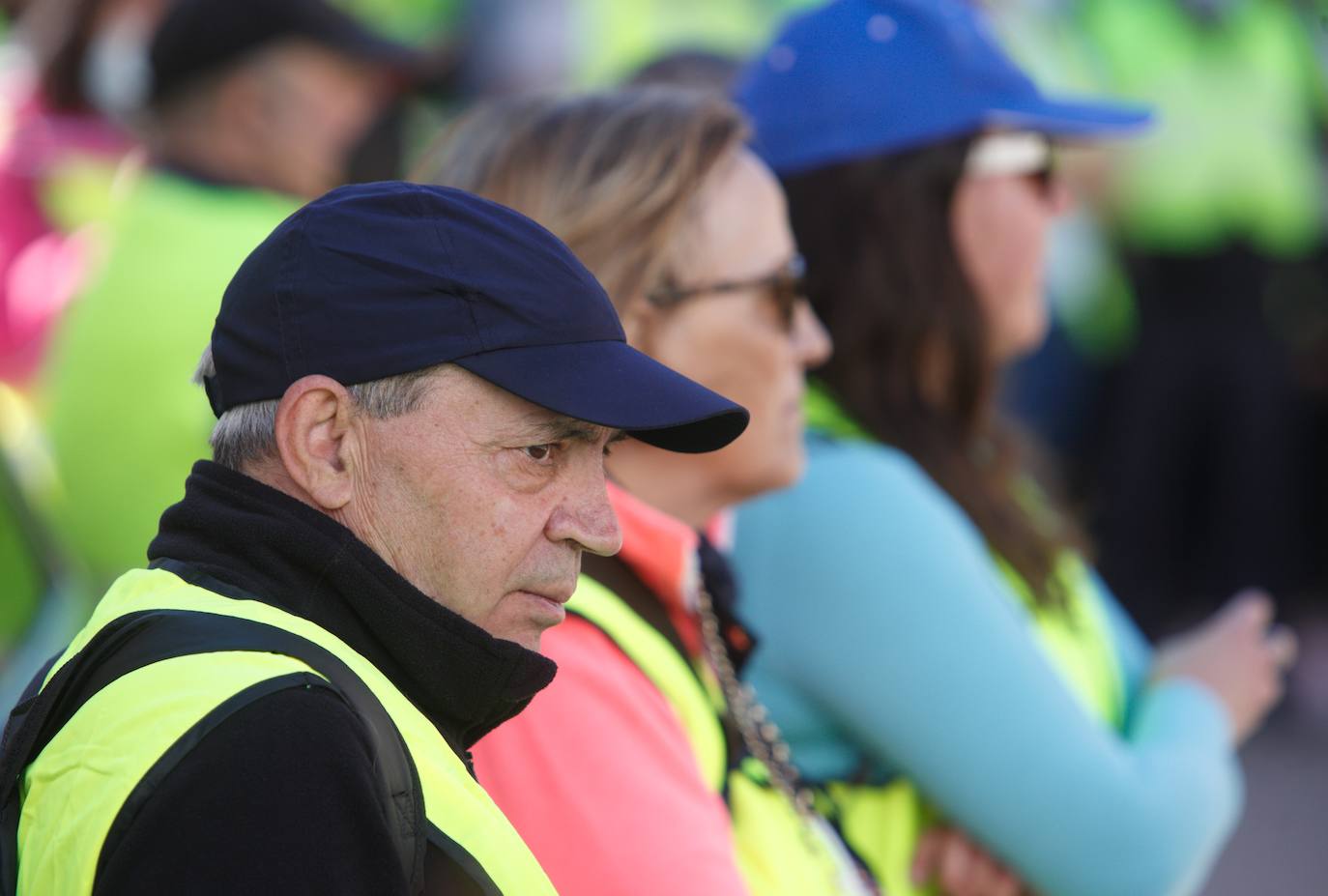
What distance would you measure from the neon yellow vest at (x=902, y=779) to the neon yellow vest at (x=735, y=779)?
159mm

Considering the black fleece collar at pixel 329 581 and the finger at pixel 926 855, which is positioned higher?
the black fleece collar at pixel 329 581

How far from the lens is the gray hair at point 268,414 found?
131 cm

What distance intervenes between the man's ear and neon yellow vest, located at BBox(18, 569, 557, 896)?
0.40 ft

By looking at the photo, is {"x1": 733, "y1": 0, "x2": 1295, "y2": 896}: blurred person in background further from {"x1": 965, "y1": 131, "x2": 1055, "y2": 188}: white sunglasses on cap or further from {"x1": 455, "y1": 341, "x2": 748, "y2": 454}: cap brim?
{"x1": 455, "y1": 341, "x2": 748, "y2": 454}: cap brim

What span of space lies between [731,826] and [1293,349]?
552 cm

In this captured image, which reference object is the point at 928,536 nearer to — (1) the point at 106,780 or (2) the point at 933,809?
(2) the point at 933,809

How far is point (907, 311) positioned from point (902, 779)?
75 cm

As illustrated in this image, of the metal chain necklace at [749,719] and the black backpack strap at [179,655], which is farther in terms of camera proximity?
the metal chain necklace at [749,719]

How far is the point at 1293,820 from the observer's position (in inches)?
216

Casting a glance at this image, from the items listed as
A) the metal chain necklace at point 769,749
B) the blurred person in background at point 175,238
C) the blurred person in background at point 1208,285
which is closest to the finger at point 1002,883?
the metal chain necklace at point 769,749

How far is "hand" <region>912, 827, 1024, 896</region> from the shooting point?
2311mm

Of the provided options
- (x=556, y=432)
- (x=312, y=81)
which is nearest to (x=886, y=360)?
(x=556, y=432)

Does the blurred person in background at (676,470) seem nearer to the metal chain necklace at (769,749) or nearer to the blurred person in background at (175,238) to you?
the metal chain necklace at (769,749)

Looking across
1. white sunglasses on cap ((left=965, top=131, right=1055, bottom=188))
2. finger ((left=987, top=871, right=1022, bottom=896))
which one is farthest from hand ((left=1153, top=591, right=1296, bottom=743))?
white sunglasses on cap ((left=965, top=131, right=1055, bottom=188))
